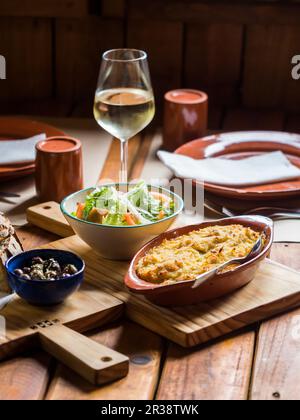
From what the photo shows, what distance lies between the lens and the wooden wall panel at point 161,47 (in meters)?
2.40

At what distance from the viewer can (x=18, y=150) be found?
6.32 feet

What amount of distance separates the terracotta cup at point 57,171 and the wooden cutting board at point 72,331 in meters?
0.42

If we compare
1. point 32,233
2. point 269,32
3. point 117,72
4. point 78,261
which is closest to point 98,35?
point 269,32

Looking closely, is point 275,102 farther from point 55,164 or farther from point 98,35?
point 55,164

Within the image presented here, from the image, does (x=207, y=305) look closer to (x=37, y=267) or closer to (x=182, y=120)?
(x=37, y=267)

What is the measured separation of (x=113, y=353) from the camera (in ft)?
3.95

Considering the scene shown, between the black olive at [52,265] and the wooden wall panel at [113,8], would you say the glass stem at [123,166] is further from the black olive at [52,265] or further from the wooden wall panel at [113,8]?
the wooden wall panel at [113,8]

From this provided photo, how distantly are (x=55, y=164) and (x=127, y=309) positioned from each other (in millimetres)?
505

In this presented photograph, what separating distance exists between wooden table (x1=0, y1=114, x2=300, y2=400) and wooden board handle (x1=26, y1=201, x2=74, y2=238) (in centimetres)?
34

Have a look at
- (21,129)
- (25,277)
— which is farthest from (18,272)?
(21,129)

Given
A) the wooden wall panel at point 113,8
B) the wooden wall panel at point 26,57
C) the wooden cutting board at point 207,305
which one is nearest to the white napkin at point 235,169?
the wooden cutting board at point 207,305

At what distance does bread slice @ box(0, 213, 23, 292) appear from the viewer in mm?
1379

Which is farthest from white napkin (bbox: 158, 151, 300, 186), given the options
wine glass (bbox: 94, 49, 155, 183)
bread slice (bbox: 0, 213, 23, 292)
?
bread slice (bbox: 0, 213, 23, 292)

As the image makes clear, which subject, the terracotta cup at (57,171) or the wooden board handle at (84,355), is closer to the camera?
the wooden board handle at (84,355)
